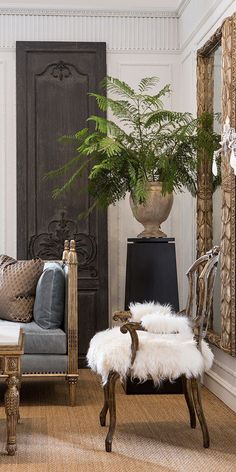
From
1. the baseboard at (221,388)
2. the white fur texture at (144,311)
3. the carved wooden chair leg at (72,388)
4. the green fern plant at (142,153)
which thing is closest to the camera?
the white fur texture at (144,311)

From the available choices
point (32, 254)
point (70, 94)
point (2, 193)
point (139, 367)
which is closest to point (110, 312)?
point (32, 254)

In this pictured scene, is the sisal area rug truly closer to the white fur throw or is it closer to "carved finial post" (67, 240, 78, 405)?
"carved finial post" (67, 240, 78, 405)

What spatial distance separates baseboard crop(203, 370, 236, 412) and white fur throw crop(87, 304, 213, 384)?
75cm

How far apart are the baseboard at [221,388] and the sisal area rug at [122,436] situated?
0.14 ft

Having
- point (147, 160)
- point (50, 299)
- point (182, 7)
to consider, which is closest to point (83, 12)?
point (182, 7)

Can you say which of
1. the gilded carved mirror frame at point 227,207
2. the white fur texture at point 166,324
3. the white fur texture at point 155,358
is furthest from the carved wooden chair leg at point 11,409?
the gilded carved mirror frame at point 227,207

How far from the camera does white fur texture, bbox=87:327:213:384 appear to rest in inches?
146

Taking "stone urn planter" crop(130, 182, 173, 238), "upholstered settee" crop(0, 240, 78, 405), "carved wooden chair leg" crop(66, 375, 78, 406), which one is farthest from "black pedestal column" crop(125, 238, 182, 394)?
"carved wooden chair leg" crop(66, 375, 78, 406)

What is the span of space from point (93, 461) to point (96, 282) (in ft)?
8.75

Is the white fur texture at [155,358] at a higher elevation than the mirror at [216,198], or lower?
lower

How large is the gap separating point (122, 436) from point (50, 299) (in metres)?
1.24

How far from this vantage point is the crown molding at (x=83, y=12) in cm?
614

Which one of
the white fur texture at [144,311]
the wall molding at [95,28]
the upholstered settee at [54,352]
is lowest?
the upholstered settee at [54,352]

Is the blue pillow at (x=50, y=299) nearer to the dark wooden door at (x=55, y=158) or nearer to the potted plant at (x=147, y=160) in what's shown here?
the potted plant at (x=147, y=160)
